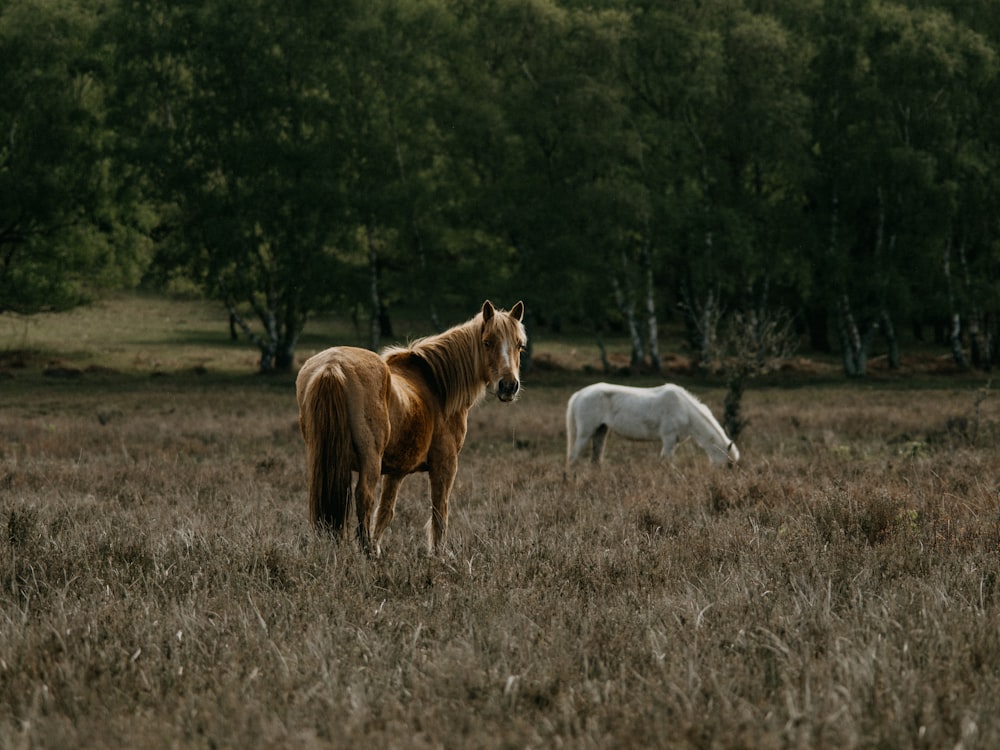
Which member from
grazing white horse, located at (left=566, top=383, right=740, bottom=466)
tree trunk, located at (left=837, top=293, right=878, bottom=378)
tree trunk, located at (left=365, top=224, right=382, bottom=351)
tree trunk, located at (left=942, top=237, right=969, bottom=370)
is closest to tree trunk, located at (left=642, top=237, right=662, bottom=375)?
tree trunk, located at (left=837, top=293, right=878, bottom=378)

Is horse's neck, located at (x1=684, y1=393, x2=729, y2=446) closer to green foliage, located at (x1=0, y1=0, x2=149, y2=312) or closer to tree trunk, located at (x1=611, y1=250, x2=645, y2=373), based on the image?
tree trunk, located at (x1=611, y1=250, x2=645, y2=373)

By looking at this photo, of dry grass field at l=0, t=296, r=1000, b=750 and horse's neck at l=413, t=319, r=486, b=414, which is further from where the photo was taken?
horse's neck at l=413, t=319, r=486, b=414

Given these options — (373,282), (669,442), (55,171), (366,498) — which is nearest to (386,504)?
(366,498)

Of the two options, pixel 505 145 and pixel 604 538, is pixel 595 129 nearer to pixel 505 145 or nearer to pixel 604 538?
pixel 505 145

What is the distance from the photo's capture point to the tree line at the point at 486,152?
114 feet

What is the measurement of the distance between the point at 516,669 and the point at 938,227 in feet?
121

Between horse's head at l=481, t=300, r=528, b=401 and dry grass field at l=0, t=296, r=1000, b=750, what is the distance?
3.43 feet

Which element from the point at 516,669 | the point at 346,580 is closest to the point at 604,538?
the point at 346,580

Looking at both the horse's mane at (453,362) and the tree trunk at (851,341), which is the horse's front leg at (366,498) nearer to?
the horse's mane at (453,362)

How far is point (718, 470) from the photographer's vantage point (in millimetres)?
10969

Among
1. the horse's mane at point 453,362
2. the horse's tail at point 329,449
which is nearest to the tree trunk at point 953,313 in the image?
the horse's mane at point 453,362

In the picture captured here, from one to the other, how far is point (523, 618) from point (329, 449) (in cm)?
215

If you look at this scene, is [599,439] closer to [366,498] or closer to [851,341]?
[366,498]

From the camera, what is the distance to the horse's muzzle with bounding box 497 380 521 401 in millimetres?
7094
